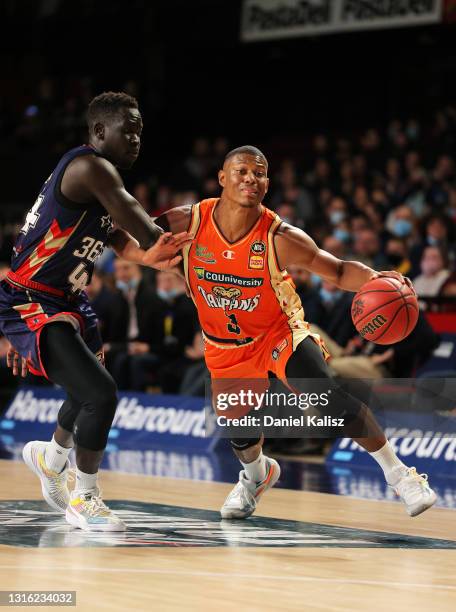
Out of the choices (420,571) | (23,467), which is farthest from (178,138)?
(420,571)

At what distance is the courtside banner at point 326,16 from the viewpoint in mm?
17344

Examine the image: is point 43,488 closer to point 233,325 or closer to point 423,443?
point 233,325

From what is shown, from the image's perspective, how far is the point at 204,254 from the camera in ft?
21.3

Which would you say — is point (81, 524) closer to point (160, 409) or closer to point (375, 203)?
point (160, 409)

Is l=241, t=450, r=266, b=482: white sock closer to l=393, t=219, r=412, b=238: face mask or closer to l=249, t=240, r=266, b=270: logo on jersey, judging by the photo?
l=249, t=240, r=266, b=270: logo on jersey

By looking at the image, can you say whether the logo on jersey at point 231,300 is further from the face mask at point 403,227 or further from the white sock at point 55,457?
the face mask at point 403,227

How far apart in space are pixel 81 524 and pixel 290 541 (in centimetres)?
107

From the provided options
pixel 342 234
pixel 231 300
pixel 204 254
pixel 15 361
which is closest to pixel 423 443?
pixel 231 300

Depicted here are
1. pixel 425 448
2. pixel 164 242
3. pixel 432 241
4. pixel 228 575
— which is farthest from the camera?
pixel 432 241

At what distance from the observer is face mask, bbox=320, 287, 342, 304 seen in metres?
11.8

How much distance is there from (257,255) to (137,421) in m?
5.67

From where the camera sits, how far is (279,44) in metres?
22.5

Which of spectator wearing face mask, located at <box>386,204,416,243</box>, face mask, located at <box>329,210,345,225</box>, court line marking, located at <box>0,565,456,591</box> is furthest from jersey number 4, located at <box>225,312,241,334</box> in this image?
face mask, located at <box>329,210,345,225</box>

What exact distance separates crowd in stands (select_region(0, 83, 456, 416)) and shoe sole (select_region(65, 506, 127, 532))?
201 inches
